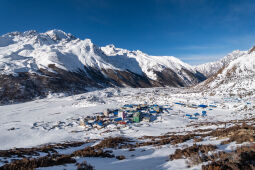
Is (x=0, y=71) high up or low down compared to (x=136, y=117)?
up

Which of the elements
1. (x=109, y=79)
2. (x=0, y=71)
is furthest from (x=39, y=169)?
(x=109, y=79)

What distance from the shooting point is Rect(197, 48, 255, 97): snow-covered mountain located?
66.3 meters

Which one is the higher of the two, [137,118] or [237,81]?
[237,81]

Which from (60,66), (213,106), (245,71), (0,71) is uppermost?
(60,66)

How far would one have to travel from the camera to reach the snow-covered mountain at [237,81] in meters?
66.3

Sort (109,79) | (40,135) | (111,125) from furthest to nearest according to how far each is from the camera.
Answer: (109,79)
(111,125)
(40,135)

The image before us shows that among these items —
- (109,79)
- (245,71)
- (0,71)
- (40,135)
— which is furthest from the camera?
(109,79)

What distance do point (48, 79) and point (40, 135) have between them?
323 feet

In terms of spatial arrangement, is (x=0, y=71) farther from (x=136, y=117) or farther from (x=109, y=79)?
(x=136, y=117)

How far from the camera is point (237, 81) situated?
77.9 meters

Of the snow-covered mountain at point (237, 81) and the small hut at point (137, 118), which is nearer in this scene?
the small hut at point (137, 118)

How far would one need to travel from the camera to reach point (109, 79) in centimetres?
19150

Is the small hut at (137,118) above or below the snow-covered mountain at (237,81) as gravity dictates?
below

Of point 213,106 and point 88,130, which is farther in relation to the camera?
point 213,106
